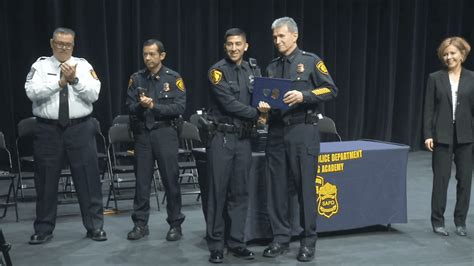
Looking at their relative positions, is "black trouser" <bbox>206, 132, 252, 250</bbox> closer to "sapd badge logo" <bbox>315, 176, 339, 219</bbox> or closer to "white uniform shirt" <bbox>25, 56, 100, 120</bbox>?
"sapd badge logo" <bbox>315, 176, 339, 219</bbox>

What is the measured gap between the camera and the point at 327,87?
4.36 m

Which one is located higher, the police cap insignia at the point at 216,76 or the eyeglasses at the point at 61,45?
the eyeglasses at the point at 61,45

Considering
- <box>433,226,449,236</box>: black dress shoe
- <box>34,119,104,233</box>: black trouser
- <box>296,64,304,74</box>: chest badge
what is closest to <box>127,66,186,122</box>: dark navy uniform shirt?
<box>34,119,104,233</box>: black trouser

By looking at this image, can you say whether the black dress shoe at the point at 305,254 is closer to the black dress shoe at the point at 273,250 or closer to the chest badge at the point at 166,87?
the black dress shoe at the point at 273,250

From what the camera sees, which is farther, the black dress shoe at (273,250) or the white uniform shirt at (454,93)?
the white uniform shirt at (454,93)

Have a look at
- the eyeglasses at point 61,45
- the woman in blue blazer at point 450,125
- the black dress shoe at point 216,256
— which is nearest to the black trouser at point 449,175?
the woman in blue blazer at point 450,125

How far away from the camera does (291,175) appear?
443 cm

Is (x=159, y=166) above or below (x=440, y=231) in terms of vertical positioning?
above

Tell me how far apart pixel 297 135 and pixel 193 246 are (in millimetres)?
1246

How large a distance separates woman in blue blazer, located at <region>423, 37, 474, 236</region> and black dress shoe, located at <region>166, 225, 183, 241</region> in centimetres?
212

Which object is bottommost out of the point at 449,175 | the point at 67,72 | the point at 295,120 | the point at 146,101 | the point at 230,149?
the point at 449,175

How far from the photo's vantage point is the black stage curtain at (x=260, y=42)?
25.1 feet

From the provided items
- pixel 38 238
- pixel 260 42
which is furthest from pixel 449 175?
pixel 260 42

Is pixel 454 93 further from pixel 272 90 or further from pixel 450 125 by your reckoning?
pixel 272 90
